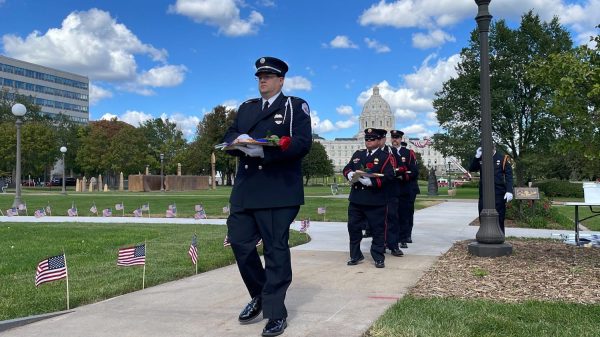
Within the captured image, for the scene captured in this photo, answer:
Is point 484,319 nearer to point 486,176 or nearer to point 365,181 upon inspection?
point 365,181

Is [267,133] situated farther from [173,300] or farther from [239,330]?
[173,300]

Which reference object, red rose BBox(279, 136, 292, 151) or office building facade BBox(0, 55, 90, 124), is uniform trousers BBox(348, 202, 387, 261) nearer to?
red rose BBox(279, 136, 292, 151)

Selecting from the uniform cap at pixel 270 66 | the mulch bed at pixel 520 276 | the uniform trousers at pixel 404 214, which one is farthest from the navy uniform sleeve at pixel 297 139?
the uniform trousers at pixel 404 214

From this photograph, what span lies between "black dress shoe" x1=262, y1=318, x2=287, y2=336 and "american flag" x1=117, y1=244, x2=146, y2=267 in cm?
263

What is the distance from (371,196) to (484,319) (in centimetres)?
322

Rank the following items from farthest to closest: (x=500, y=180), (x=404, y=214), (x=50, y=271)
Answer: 1. (x=404, y=214)
2. (x=500, y=180)
3. (x=50, y=271)

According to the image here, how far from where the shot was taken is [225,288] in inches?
237

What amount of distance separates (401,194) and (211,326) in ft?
19.6

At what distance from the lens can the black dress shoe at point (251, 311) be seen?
4.56 m

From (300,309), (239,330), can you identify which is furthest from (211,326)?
(300,309)

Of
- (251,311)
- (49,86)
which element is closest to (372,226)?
(251,311)

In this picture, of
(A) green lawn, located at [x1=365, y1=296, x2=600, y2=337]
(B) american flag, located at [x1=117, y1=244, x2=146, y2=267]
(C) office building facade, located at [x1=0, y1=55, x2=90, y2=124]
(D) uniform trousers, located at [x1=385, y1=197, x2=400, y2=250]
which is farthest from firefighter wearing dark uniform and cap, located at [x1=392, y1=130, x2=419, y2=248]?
(C) office building facade, located at [x1=0, y1=55, x2=90, y2=124]

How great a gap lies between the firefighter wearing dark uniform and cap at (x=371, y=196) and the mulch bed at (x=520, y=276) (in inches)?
33.0

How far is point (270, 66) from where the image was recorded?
4477mm
